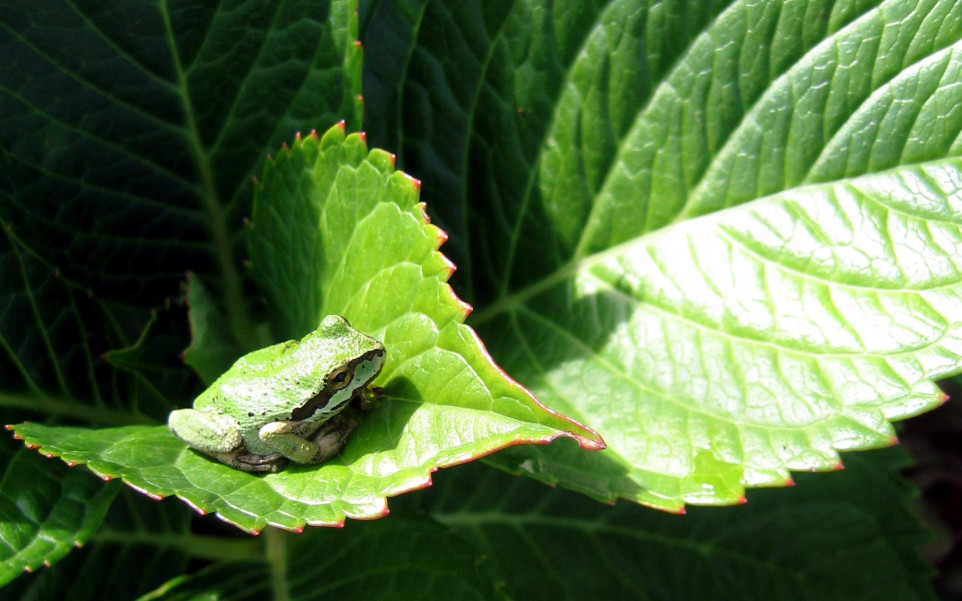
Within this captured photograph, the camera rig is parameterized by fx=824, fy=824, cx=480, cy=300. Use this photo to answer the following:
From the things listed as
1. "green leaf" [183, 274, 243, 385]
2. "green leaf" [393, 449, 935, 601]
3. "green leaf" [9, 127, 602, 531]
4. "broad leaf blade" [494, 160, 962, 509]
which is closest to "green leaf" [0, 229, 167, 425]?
"green leaf" [183, 274, 243, 385]

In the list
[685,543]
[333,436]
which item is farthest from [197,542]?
[685,543]

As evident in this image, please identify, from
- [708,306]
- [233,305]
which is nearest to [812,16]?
[708,306]

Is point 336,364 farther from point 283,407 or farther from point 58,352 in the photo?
point 58,352

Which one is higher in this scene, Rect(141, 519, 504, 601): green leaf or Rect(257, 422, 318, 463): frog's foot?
Rect(257, 422, 318, 463): frog's foot

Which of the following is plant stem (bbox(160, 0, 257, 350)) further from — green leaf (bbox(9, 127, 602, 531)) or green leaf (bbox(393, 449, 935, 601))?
green leaf (bbox(393, 449, 935, 601))

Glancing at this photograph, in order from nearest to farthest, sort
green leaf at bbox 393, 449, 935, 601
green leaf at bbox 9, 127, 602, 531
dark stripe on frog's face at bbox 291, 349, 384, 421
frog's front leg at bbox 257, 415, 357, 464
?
green leaf at bbox 9, 127, 602, 531 → dark stripe on frog's face at bbox 291, 349, 384, 421 → frog's front leg at bbox 257, 415, 357, 464 → green leaf at bbox 393, 449, 935, 601

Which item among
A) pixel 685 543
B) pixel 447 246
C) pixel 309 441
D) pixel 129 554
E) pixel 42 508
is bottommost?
pixel 685 543
